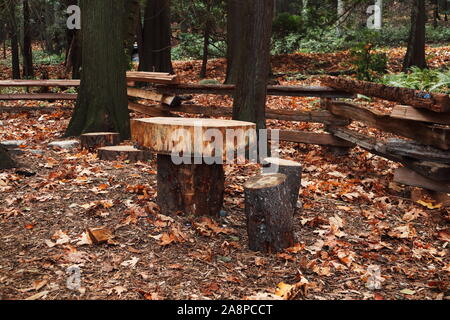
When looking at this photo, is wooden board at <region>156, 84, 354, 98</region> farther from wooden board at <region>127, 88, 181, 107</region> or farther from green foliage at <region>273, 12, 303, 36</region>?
green foliage at <region>273, 12, 303, 36</region>

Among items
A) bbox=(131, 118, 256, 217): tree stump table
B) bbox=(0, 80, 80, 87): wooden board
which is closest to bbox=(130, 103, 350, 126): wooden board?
bbox=(0, 80, 80, 87): wooden board

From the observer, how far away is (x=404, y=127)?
6.62m

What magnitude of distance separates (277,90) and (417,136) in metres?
3.63

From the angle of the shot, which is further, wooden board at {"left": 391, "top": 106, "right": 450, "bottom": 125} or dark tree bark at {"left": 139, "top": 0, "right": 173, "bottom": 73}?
dark tree bark at {"left": 139, "top": 0, "right": 173, "bottom": 73}

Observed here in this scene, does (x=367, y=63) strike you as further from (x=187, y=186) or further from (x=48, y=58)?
(x=48, y=58)

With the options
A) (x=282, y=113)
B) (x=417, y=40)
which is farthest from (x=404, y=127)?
(x=417, y=40)

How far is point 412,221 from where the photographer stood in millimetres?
5855

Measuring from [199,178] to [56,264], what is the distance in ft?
5.41

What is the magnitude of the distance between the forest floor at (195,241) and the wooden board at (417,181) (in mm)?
157

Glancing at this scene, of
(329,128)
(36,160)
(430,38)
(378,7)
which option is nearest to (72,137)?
(36,160)

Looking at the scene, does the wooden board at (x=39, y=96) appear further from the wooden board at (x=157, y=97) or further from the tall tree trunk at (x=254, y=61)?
the tall tree trunk at (x=254, y=61)

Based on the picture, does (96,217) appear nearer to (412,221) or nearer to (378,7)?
(412,221)

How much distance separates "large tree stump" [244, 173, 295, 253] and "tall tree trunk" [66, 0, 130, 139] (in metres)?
4.28

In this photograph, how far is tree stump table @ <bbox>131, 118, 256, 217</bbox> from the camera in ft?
15.2
